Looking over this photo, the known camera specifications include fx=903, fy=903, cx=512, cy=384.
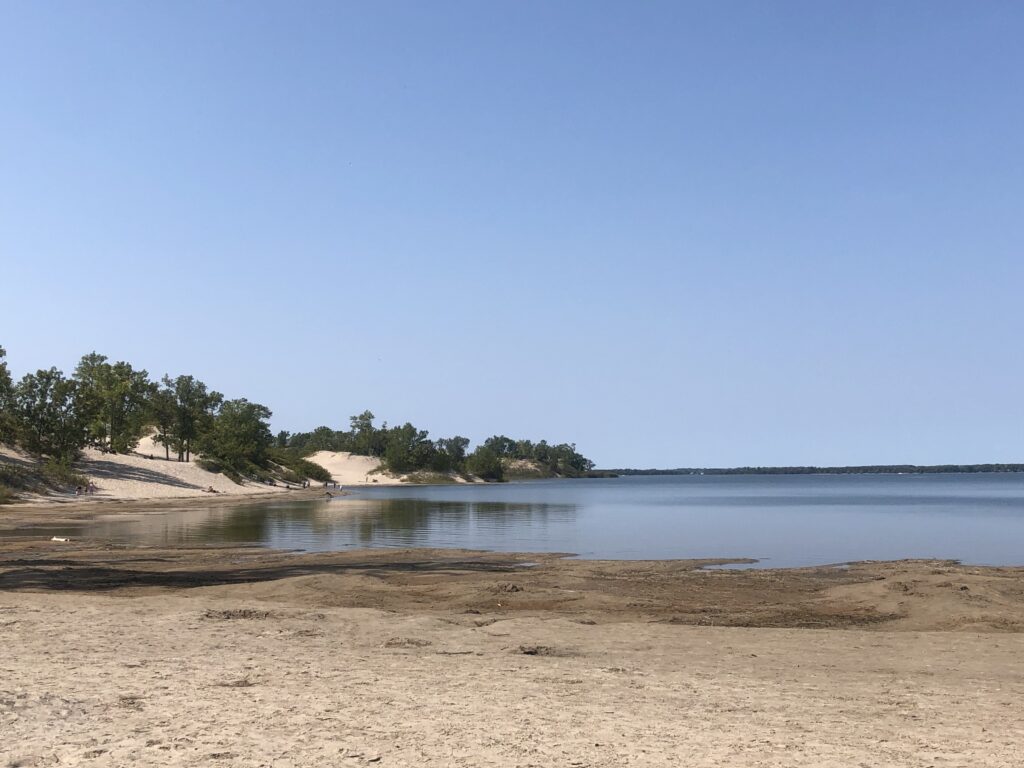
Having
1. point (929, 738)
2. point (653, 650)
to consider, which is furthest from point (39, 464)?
point (929, 738)

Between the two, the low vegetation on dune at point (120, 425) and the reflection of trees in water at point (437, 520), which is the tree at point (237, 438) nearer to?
the low vegetation on dune at point (120, 425)

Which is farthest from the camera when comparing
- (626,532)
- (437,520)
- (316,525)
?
(437,520)

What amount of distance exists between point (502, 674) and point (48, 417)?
3628 inches

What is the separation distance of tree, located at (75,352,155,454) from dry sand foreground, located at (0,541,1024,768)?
81000 mm

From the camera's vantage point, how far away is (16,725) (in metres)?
9.02

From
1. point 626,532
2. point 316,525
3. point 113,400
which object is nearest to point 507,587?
point 626,532

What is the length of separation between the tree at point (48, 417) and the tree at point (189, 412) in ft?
119

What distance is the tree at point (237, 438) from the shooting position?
13175 cm

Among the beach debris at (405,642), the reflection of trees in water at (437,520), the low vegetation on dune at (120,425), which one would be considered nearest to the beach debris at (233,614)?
the beach debris at (405,642)

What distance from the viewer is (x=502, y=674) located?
41.2ft

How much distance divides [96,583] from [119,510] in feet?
157

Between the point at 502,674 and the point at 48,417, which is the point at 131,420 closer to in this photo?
the point at 48,417

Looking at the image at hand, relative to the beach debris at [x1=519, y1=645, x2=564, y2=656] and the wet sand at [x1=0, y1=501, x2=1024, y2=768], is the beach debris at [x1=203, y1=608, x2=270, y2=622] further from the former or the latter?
the beach debris at [x1=519, y1=645, x2=564, y2=656]

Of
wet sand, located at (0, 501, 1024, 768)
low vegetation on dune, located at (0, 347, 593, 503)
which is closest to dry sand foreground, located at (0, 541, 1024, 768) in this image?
wet sand, located at (0, 501, 1024, 768)
